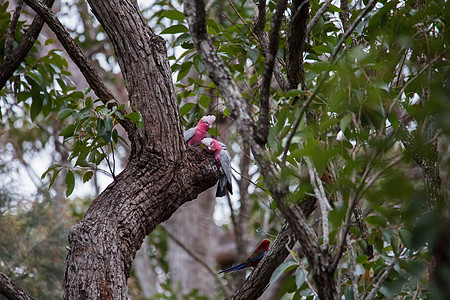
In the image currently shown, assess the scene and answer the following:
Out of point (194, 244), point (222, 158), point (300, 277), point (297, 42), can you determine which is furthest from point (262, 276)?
point (194, 244)

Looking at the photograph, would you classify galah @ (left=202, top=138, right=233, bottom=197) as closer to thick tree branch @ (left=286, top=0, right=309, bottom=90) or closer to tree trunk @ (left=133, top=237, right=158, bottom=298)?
thick tree branch @ (left=286, top=0, right=309, bottom=90)

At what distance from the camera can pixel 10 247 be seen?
4547 millimetres

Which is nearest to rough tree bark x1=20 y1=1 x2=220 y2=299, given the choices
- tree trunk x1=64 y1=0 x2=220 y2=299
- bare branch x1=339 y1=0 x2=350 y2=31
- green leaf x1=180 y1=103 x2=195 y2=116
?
tree trunk x1=64 y1=0 x2=220 y2=299

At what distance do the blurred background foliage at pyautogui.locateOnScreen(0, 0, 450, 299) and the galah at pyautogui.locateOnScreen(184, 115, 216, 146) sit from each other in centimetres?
6

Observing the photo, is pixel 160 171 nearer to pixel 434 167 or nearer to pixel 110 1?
pixel 110 1

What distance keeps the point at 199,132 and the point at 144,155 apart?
74cm

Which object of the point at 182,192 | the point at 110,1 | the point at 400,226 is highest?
the point at 110,1

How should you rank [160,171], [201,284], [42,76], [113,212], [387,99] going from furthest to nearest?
[201,284]
[42,76]
[160,171]
[113,212]
[387,99]

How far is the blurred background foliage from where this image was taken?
1378 millimetres

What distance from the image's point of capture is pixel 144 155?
96.9 inches

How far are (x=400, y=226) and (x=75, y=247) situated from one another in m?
1.34

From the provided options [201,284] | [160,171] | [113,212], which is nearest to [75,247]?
[113,212]

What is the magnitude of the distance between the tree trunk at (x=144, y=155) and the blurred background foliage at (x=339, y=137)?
0.15m

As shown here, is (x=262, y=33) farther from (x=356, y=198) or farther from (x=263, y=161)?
(x=356, y=198)
